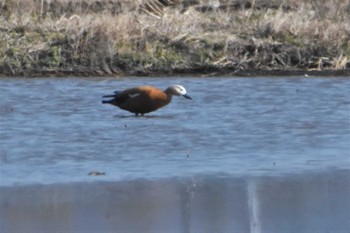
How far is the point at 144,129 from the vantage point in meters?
12.9

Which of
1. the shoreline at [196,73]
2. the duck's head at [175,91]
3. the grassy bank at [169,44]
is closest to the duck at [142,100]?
the duck's head at [175,91]

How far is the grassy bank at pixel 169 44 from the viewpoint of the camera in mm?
19719

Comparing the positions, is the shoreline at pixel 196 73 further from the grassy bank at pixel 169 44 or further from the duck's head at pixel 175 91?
the duck's head at pixel 175 91

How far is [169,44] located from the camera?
66.7ft

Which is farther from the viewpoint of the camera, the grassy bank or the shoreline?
the grassy bank

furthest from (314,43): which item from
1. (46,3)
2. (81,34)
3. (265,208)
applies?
(265,208)

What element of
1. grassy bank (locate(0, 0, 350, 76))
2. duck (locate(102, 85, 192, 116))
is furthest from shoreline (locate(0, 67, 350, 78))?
duck (locate(102, 85, 192, 116))

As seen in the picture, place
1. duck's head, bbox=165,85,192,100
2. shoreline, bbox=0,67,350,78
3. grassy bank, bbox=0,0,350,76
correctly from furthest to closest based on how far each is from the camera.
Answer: grassy bank, bbox=0,0,350,76 → shoreline, bbox=0,67,350,78 → duck's head, bbox=165,85,192,100

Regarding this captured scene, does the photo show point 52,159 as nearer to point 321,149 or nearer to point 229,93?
point 321,149

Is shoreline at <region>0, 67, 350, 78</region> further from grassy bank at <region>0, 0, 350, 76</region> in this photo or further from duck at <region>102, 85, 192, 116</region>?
duck at <region>102, 85, 192, 116</region>

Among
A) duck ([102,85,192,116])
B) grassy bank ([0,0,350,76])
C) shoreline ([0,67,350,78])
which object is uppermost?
duck ([102,85,192,116])

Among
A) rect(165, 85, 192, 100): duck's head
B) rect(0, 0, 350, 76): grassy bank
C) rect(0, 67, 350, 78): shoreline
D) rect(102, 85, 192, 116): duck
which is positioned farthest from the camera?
rect(0, 0, 350, 76): grassy bank

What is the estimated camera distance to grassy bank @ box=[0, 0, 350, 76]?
64.7 feet

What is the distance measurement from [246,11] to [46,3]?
12.7 feet
